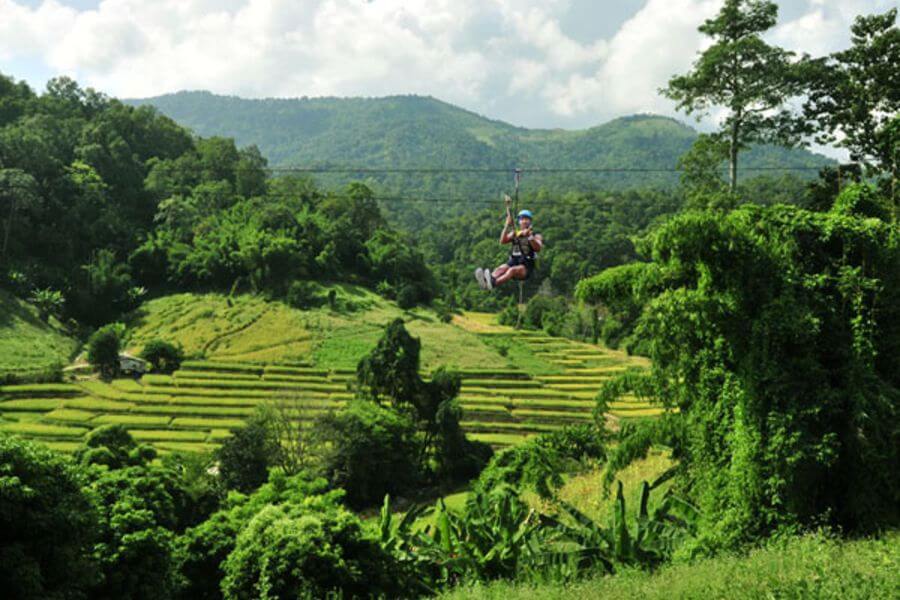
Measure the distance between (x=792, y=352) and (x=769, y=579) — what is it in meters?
3.98

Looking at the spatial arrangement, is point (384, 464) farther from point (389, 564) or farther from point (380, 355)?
point (389, 564)

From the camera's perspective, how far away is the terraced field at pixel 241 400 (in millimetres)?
32188

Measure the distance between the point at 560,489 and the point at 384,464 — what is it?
12340 mm

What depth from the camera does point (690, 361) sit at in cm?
1090

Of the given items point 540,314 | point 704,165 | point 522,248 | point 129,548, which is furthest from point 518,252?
point 540,314

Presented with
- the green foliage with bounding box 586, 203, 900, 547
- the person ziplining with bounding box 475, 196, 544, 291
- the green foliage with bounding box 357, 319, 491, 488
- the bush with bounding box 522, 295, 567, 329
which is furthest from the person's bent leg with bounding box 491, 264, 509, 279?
the bush with bounding box 522, 295, 567, 329

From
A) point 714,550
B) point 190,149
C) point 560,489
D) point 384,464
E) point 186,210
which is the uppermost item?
point 190,149

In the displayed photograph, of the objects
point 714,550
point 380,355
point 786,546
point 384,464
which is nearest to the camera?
point 786,546

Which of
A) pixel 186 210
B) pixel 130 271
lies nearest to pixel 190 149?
pixel 186 210

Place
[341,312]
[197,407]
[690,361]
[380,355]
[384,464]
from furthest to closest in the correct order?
1. [341,312]
2. [197,407]
3. [380,355]
4. [384,464]
5. [690,361]

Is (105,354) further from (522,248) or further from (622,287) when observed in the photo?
(622,287)

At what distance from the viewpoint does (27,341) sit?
44.1 meters

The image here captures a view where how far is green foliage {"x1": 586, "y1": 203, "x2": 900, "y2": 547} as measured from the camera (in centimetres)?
957

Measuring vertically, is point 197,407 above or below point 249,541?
below
